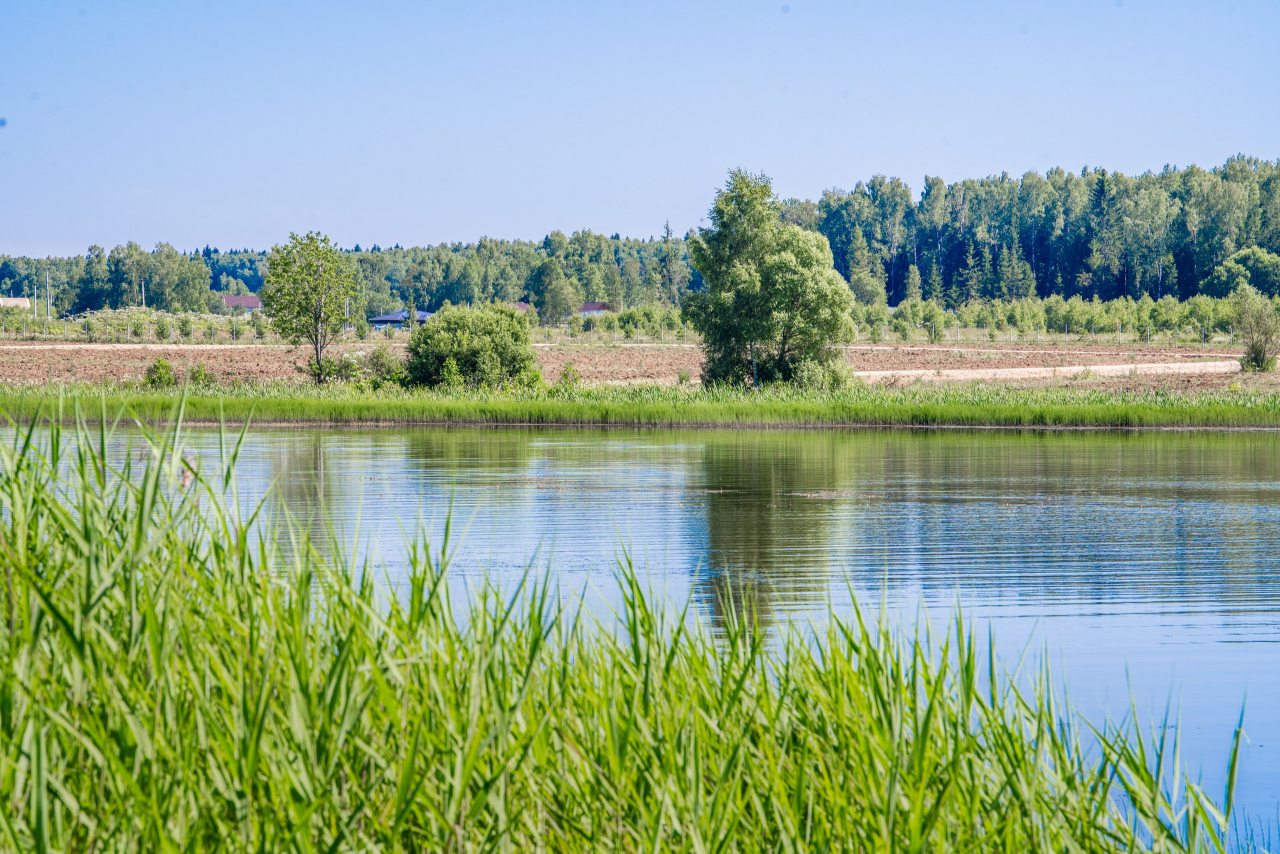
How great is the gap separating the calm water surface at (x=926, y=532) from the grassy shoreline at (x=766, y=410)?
7432 millimetres

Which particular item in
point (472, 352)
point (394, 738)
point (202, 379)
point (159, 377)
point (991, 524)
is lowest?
point (991, 524)

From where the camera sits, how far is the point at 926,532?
878 inches

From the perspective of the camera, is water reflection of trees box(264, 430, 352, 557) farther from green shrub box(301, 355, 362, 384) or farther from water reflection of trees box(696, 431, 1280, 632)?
green shrub box(301, 355, 362, 384)

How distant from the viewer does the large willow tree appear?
5878 centimetres

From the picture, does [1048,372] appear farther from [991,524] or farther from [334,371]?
[991,524]

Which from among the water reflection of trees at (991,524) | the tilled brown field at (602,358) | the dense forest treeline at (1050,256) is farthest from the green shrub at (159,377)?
the dense forest treeline at (1050,256)

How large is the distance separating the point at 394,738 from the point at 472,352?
55.1 m

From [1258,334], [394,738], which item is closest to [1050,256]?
[1258,334]

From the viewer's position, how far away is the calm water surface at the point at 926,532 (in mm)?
12148

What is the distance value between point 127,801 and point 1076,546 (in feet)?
57.7

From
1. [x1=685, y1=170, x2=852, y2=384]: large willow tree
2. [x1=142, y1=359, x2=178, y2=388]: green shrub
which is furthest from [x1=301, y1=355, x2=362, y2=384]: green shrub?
[x1=685, y1=170, x2=852, y2=384]: large willow tree

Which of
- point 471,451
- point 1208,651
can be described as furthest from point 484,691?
point 471,451

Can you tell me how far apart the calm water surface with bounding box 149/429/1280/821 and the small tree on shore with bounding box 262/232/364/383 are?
67.8 feet

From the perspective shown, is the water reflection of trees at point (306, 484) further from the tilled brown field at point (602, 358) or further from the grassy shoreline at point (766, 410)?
the tilled brown field at point (602, 358)
